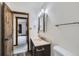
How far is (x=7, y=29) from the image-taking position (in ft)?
4.78

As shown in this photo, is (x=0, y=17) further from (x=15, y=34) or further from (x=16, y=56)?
(x=16, y=56)

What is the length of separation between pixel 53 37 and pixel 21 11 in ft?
1.78

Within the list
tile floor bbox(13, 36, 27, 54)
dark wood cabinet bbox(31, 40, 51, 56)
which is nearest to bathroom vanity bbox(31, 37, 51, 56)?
dark wood cabinet bbox(31, 40, 51, 56)

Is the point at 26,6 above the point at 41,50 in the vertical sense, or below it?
above

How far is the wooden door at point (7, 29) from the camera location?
143 cm

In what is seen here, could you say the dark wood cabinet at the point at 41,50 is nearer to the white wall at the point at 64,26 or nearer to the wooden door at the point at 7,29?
the white wall at the point at 64,26

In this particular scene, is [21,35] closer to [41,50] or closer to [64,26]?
[41,50]

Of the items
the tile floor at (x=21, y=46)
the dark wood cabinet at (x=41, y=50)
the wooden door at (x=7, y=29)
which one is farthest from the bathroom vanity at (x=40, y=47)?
the wooden door at (x=7, y=29)

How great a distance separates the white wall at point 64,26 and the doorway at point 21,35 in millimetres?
316

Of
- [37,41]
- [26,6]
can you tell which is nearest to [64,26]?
[37,41]

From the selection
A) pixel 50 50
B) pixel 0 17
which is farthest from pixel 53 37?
pixel 0 17

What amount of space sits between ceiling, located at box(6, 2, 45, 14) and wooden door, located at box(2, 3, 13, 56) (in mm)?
71

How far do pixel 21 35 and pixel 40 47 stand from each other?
0.30 m

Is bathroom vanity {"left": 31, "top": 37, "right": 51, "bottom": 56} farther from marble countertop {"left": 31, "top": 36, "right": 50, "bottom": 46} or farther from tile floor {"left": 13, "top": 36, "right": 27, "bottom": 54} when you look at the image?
tile floor {"left": 13, "top": 36, "right": 27, "bottom": 54}
